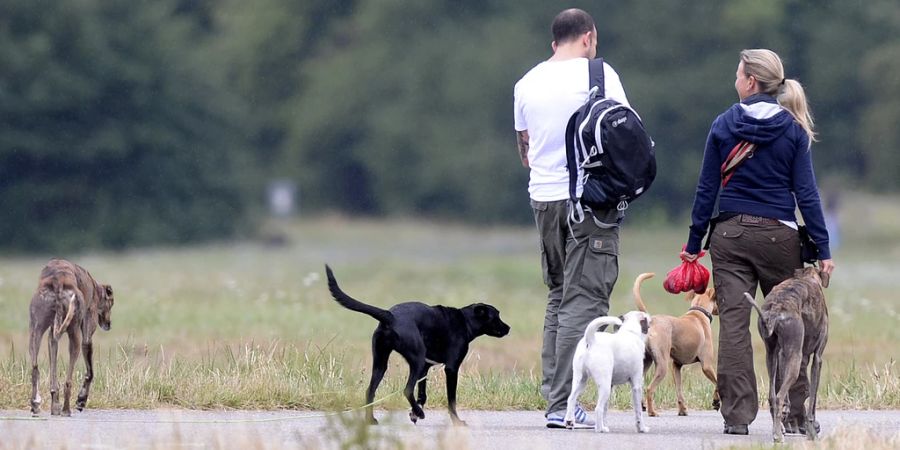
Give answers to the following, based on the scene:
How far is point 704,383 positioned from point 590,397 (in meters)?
Answer: 1.46

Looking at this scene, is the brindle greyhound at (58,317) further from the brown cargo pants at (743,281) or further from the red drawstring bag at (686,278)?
the brown cargo pants at (743,281)

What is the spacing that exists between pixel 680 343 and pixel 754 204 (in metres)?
1.56

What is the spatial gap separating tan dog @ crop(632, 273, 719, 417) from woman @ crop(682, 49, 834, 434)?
94 cm

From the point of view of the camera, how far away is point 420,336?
27.9 ft

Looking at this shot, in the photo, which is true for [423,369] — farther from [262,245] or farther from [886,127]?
[886,127]

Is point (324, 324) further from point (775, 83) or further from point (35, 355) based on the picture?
point (775, 83)

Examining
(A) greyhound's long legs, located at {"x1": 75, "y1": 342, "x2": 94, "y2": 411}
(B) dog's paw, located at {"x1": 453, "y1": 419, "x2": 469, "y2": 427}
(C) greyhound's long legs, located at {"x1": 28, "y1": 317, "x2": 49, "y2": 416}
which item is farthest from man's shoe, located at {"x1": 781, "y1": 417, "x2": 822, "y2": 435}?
(C) greyhound's long legs, located at {"x1": 28, "y1": 317, "x2": 49, "y2": 416}

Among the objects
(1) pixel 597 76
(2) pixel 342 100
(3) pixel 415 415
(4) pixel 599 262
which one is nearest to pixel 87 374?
(3) pixel 415 415

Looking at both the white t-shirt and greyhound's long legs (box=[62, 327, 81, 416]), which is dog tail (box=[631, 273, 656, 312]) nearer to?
the white t-shirt

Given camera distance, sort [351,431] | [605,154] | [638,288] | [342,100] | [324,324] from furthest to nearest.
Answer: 1. [342,100]
2. [324,324]
3. [638,288]
4. [605,154]
5. [351,431]

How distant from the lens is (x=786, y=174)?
8672 mm

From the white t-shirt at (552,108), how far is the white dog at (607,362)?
78 centimetres

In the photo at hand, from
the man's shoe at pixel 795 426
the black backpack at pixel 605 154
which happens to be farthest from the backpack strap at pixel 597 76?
the man's shoe at pixel 795 426

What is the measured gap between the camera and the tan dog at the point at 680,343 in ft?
32.2
